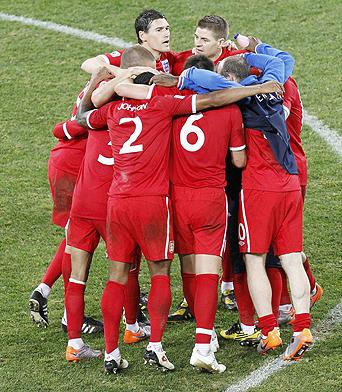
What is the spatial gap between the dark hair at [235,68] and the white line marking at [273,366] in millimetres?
1966

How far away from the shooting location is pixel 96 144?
8.19 meters

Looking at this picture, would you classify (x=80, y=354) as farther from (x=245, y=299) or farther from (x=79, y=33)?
(x=79, y=33)

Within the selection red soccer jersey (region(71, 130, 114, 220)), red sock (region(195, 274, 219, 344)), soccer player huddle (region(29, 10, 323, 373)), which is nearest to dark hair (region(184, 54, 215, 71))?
soccer player huddle (region(29, 10, 323, 373))

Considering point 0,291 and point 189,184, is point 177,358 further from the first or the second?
point 0,291

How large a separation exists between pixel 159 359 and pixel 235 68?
82.8 inches

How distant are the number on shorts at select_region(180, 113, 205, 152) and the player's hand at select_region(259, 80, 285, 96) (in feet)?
1.52

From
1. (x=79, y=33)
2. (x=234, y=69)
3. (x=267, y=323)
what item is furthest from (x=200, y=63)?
(x=79, y=33)

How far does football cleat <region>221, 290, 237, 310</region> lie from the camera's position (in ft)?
29.7

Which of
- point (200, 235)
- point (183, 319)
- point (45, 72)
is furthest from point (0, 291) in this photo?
point (45, 72)

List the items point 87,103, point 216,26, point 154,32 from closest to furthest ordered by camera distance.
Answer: point 87,103, point 216,26, point 154,32

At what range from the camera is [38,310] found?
8.72m

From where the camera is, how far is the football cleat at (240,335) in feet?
27.1

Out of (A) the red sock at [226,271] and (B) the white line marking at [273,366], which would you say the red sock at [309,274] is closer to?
(B) the white line marking at [273,366]

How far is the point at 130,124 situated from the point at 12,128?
5.20 metres
